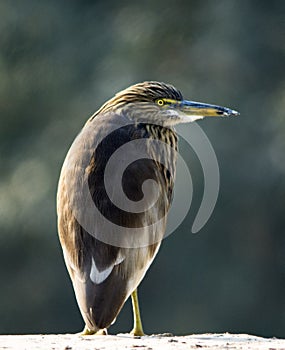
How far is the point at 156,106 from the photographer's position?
410cm

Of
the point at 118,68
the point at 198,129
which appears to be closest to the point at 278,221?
the point at 198,129

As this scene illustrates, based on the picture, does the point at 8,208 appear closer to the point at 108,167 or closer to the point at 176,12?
the point at 176,12

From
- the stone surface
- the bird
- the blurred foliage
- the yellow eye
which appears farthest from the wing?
the blurred foliage

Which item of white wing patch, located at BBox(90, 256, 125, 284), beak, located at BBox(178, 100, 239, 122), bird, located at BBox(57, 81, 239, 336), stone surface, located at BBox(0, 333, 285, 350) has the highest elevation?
beak, located at BBox(178, 100, 239, 122)

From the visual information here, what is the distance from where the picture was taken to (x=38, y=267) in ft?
26.9

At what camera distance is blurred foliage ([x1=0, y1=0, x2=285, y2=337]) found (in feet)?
26.4

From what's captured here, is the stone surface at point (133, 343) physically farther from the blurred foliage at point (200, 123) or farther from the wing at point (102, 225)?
the blurred foliage at point (200, 123)

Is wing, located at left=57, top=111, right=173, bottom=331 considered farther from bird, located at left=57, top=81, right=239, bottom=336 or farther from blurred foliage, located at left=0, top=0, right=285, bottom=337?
blurred foliage, located at left=0, top=0, right=285, bottom=337

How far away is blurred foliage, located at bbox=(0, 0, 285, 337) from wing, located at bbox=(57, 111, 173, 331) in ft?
13.3

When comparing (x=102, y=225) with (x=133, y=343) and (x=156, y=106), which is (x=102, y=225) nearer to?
(x=133, y=343)

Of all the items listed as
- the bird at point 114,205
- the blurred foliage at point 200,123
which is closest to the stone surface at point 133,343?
the bird at point 114,205

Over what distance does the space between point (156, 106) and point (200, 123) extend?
→ 391 cm

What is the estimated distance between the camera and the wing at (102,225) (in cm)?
333

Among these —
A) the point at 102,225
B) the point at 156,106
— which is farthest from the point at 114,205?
the point at 156,106
